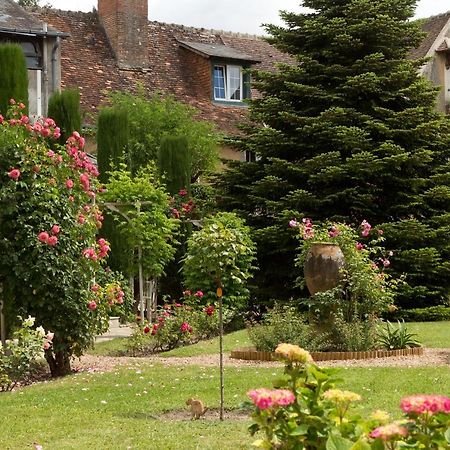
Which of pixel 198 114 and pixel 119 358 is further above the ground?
pixel 198 114

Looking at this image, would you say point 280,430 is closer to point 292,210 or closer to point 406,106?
point 292,210

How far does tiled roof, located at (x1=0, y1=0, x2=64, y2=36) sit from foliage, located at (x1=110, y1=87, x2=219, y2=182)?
10.1 ft

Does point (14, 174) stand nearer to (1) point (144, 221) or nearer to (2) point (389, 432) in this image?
(1) point (144, 221)

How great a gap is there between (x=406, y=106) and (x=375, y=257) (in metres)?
3.94

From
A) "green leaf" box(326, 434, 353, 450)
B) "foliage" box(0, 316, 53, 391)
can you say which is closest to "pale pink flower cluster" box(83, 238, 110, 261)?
"foliage" box(0, 316, 53, 391)

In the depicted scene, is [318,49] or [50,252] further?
[318,49]

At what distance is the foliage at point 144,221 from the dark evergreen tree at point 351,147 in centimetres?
245

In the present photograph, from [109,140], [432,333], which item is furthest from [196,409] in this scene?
[109,140]

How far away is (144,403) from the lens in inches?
365

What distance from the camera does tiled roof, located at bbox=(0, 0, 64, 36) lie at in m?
24.3

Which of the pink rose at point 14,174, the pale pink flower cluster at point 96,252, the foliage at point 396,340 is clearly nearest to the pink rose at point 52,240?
the pale pink flower cluster at point 96,252

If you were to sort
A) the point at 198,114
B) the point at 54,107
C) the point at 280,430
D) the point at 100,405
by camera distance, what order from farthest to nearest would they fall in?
1. the point at 198,114
2. the point at 54,107
3. the point at 100,405
4. the point at 280,430

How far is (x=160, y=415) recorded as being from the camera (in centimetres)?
875

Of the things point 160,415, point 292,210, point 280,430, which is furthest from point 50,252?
point 292,210
